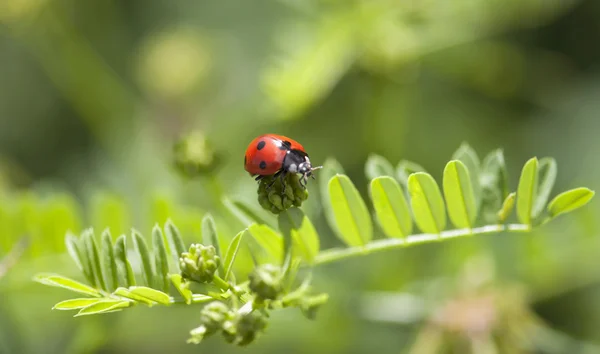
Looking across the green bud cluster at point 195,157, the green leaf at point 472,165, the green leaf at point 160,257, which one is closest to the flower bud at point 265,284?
the green leaf at point 160,257

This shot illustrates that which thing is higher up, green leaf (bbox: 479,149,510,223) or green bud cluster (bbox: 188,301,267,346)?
green leaf (bbox: 479,149,510,223)

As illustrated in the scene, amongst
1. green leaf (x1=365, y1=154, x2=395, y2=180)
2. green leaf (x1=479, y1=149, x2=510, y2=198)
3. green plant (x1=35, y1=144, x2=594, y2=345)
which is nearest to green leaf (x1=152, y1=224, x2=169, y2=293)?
green plant (x1=35, y1=144, x2=594, y2=345)

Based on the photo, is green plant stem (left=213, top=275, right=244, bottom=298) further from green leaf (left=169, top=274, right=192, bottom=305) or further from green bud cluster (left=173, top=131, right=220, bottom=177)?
green bud cluster (left=173, top=131, right=220, bottom=177)

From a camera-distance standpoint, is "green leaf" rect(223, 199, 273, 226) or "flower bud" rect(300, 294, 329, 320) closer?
"flower bud" rect(300, 294, 329, 320)

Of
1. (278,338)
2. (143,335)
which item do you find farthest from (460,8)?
(143,335)

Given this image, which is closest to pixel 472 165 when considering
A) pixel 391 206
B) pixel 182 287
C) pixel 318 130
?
pixel 391 206

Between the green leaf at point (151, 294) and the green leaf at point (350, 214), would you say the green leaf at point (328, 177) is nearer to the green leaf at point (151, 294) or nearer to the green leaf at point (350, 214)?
the green leaf at point (350, 214)

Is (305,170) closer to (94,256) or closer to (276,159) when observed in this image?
(276,159)
